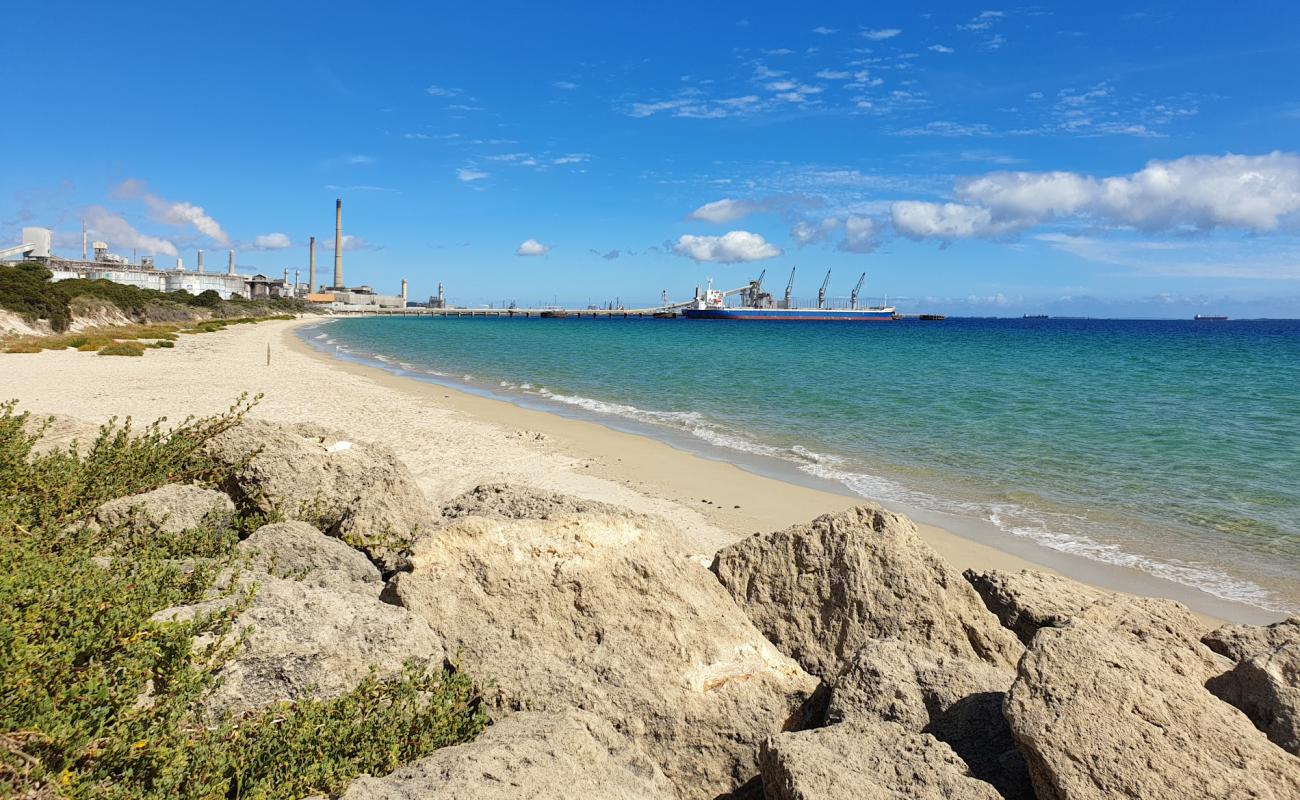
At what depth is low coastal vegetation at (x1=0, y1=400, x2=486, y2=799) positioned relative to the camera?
251 cm

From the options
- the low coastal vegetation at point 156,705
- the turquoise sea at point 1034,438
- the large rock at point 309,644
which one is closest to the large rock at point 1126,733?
the low coastal vegetation at point 156,705

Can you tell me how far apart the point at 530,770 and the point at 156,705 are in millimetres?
1332

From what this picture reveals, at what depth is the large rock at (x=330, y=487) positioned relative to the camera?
5316 mm

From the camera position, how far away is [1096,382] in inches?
1356

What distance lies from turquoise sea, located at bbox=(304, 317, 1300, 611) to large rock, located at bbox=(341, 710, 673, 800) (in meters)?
8.12

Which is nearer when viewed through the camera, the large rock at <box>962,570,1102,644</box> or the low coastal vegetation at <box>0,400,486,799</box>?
the low coastal vegetation at <box>0,400,486,799</box>

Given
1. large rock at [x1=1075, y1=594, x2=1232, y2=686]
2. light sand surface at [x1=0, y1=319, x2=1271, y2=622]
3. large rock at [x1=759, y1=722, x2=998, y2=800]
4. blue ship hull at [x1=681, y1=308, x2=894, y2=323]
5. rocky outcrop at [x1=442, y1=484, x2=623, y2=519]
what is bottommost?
light sand surface at [x1=0, y1=319, x2=1271, y2=622]

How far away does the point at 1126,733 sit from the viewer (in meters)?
2.86

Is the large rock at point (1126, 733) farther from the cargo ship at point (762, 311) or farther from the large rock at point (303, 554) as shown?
the cargo ship at point (762, 311)

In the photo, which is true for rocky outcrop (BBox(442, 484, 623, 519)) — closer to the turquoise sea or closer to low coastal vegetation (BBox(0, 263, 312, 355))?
the turquoise sea

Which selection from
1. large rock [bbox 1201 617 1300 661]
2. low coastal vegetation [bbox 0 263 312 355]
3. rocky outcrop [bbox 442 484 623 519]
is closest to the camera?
large rock [bbox 1201 617 1300 661]

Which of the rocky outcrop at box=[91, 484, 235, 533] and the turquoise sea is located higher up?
the rocky outcrop at box=[91, 484, 235, 533]

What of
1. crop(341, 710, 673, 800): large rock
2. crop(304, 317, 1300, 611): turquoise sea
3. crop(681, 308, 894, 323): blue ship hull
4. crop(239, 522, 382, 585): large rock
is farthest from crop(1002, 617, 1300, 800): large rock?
crop(681, 308, 894, 323): blue ship hull

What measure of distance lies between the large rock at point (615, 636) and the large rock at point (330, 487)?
114cm
